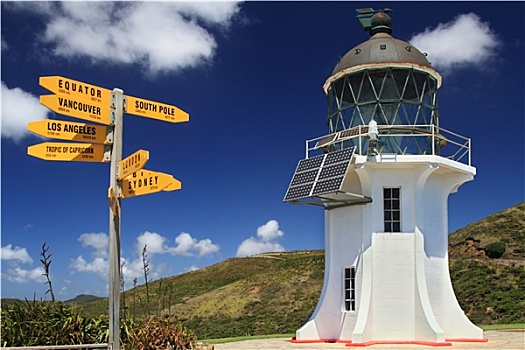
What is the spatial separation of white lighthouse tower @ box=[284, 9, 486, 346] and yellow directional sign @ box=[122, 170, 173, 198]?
28.5 feet

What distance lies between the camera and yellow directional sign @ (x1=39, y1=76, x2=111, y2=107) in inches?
320

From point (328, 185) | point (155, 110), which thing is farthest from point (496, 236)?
point (155, 110)

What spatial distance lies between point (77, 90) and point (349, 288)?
11987 mm

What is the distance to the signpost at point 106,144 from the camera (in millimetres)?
8211

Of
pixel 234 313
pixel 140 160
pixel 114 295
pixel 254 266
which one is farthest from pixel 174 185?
pixel 254 266

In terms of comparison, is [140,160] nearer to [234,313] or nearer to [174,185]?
[174,185]

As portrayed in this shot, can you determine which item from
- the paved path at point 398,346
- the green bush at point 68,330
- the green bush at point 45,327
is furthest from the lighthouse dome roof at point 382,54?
the green bush at point 45,327

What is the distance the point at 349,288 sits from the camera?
1820 centimetres

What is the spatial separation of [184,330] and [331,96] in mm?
9494

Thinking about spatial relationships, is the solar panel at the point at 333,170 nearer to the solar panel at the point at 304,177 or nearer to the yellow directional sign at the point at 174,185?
the solar panel at the point at 304,177

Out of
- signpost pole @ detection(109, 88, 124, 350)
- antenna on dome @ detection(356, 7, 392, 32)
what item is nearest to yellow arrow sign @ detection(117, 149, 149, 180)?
signpost pole @ detection(109, 88, 124, 350)

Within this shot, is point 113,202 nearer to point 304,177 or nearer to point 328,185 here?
point 328,185

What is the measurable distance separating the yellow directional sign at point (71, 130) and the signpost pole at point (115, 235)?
0.16m

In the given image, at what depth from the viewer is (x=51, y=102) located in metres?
8.16
